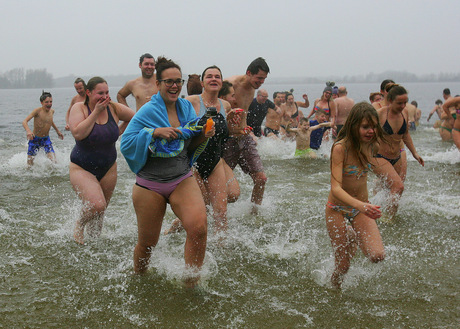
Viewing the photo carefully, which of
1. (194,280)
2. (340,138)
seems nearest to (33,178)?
(194,280)

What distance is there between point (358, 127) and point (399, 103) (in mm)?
2208

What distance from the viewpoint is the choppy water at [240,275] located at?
12.5ft

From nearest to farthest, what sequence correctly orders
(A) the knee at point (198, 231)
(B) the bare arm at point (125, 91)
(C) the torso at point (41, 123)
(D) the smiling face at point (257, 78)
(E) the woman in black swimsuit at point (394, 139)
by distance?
(A) the knee at point (198, 231), (E) the woman in black swimsuit at point (394, 139), (D) the smiling face at point (257, 78), (B) the bare arm at point (125, 91), (C) the torso at point (41, 123)

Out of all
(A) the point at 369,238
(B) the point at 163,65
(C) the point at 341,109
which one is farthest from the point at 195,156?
(C) the point at 341,109

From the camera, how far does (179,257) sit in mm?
4957

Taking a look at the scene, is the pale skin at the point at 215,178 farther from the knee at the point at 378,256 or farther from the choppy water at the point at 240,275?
the knee at the point at 378,256

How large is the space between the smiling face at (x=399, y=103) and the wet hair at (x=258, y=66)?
1643 millimetres

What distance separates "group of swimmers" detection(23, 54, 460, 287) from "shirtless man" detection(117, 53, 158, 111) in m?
0.02

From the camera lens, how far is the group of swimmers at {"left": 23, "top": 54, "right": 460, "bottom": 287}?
370cm

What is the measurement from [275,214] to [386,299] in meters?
2.77

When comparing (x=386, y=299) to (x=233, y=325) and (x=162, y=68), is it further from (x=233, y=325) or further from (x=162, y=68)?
(x=162, y=68)

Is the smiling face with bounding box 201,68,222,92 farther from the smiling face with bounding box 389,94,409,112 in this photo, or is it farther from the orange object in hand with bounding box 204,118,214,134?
the smiling face with bounding box 389,94,409,112

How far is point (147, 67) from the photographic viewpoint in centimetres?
728

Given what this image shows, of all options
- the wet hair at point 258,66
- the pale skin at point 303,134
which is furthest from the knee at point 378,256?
the pale skin at point 303,134
